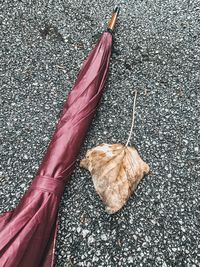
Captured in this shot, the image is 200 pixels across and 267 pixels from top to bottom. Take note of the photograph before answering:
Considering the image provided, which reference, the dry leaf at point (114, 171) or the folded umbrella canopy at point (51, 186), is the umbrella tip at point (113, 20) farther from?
the dry leaf at point (114, 171)

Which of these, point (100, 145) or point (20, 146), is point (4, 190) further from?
point (100, 145)

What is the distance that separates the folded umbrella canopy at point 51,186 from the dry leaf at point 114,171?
173mm

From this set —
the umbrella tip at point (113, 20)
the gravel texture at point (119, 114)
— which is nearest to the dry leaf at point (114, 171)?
the gravel texture at point (119, 114)

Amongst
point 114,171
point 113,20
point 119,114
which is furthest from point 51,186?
point 113,20

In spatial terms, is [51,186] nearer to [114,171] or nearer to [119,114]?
[114,171]

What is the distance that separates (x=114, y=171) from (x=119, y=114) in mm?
737

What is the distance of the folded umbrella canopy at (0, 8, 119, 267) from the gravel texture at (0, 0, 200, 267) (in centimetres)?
15

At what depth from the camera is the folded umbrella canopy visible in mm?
1919

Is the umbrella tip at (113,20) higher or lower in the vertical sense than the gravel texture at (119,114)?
higher

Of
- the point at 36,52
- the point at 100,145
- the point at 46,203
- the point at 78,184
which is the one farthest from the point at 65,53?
the point at 46,203

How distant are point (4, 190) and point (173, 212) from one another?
1.22 metres

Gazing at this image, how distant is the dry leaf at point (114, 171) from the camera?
2268 mm

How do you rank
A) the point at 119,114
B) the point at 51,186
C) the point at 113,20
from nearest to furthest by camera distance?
the point at 51,186
the point at 119,114
the point at 113,20

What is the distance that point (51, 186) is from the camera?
2211 millimetres
